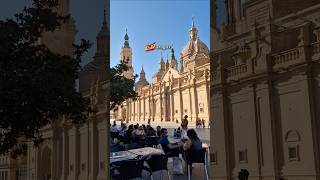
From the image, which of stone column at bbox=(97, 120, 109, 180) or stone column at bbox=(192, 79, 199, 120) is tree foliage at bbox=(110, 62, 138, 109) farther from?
stone column at bbox=(192, 79, 199, 120)

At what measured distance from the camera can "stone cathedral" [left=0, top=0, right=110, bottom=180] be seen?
768 cm

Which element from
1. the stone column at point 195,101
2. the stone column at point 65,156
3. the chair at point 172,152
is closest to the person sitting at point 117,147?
the stone column at point 65,156

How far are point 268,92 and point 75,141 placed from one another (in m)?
3.94

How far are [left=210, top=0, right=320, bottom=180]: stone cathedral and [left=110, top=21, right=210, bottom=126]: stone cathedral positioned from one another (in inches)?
748

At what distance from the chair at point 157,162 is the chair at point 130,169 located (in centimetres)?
14

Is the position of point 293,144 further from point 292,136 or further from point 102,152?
Result: point 102,152

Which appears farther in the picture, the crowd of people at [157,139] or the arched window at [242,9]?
the crowd of people at [157,139]

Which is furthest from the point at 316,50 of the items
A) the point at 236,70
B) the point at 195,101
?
the point at 195,101

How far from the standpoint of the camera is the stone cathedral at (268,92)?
16.3 feet

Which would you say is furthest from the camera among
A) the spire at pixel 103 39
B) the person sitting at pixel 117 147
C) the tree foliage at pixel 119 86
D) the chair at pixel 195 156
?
the tree foliage at pixel 119 86

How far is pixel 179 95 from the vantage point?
3538 centimetres

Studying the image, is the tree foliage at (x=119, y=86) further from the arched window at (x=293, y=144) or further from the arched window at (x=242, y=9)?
the arched window at (x=293, y=144)

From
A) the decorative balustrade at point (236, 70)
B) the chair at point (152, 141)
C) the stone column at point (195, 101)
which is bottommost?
the chair at point (152, 141)

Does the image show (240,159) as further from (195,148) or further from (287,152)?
(195,148)
